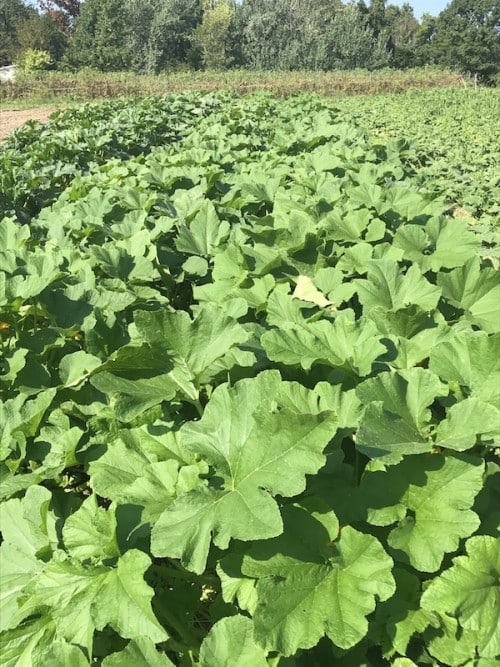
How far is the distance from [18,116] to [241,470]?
83.0 ft

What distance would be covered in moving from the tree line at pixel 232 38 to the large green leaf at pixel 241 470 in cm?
5405

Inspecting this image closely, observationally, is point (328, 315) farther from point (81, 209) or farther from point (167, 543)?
point (81, 209)

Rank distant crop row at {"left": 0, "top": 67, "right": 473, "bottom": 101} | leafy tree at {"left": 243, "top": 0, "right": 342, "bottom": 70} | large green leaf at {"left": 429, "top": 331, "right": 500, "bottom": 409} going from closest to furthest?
1. large green leaf at {"left": 429, "top": 331, "right": 500, "bottom": 409}
2. distant crop row at {"left": 0, "top": 67, "right": 473, "bottom": 101}
3. leafy tree at {"left": 243, "top": 0, "right": 342, "bottom": 70}

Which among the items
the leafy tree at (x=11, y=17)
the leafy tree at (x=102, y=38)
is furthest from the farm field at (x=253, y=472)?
the leafy tree at (x=11, y=17)

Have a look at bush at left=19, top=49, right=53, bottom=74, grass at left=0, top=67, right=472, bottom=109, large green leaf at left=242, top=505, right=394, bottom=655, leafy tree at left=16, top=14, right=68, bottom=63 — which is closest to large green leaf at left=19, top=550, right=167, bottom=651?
large green leaf at left=242, top=505, right=394, bottom=655

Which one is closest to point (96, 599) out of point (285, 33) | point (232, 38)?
point (232, 38)

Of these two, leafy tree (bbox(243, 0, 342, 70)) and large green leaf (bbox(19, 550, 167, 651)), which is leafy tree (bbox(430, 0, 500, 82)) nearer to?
leafy tree (bbox(243, 0, 342, 70))

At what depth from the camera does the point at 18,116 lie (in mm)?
22703

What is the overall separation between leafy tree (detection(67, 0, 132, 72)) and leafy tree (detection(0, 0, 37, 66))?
77.4 feet

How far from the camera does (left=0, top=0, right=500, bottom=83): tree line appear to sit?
51.6 metres

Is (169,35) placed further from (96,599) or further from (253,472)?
(96,599)

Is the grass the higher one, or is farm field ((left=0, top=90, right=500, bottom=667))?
the grass

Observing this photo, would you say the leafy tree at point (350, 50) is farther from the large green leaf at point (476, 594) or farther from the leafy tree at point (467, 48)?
the large green leaf at point (476, 594)

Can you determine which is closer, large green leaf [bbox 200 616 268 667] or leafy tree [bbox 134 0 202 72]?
large green leaf [bbox 200 616 268 667]
